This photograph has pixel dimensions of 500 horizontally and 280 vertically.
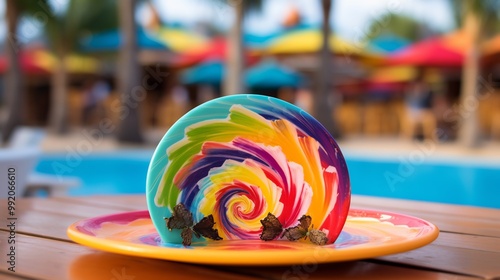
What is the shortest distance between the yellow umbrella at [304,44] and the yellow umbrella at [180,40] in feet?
8.21

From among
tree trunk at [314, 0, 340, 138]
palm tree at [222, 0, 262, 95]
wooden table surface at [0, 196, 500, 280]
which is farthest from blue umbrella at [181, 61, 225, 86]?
wooden table surface at [0, 196, 500, 280]

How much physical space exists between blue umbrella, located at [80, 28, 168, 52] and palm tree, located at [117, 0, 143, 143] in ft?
10.6

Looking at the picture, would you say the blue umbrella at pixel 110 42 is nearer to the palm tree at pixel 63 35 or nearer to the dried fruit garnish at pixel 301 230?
the palm tree at pixel 63 35

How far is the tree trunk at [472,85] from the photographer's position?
12.9m

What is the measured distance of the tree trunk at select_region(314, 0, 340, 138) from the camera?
14094 mm

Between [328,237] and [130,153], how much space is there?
1038cm

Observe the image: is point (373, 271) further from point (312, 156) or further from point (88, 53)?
point (88, 53)

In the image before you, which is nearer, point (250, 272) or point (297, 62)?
point (250, 272)

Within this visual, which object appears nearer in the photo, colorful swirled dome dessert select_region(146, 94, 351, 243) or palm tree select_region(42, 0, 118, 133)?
colorful swirled dome dessert select_region(146, 94, 351, 243)

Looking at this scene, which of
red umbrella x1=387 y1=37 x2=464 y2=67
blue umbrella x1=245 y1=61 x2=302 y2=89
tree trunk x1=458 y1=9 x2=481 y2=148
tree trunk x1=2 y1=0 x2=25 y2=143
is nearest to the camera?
tree trunk x1=458 y1=9 x2=481 y2=148

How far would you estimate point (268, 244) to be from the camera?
1240 millimetres

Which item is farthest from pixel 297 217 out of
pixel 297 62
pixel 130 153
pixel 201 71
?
pixel 201 71

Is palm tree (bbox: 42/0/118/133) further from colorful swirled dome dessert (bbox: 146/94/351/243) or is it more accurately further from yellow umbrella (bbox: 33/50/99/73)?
colorful swirled dome dessert (bbox: 146/94/351/243)

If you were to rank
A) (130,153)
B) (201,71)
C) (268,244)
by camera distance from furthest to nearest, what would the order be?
(201,71) < (130,153) < (268,244)
